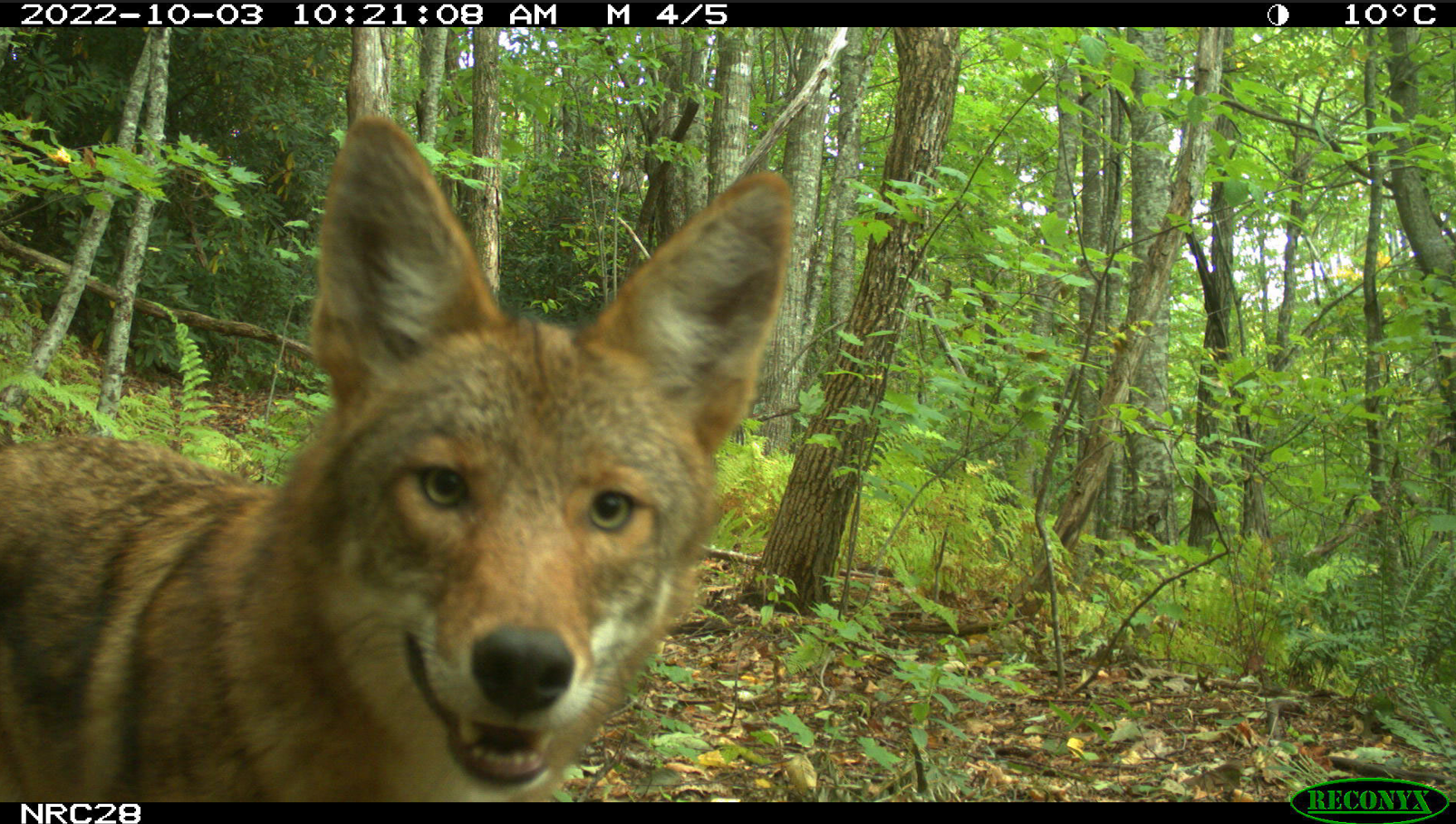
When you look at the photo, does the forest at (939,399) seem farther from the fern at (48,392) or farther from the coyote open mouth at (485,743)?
the coyote open mouth at (485,743)

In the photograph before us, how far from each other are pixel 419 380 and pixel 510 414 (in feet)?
1.12

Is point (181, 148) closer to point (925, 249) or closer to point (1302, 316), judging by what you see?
point (925, 249)

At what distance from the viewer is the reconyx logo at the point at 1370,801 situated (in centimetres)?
409

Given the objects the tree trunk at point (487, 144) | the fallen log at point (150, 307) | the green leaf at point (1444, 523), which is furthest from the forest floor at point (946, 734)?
the tree trunk at point (487, 144)

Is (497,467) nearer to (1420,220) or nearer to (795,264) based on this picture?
(1420,220)

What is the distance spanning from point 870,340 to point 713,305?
408cm

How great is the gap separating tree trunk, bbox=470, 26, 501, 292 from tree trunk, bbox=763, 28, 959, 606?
5142mm

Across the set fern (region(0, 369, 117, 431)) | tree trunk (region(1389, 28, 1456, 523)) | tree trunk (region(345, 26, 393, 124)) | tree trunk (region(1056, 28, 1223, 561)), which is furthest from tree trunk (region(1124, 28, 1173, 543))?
fern (region(0, 369, 117, 431))

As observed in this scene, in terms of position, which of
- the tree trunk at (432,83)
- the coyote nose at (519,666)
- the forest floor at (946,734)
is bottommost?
the forest floor at (946,734)

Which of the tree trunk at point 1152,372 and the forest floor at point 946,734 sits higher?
the tree trunk at point 1152,372

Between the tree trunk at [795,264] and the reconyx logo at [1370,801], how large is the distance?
837cm

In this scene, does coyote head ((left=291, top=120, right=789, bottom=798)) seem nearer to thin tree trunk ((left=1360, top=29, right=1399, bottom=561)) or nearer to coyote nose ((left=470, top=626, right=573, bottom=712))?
coyote nose ((left=470, top=626, right=573, bottom=712))

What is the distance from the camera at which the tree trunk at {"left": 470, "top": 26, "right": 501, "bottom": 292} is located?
430 inches

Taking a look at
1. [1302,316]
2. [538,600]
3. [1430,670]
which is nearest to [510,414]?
[538,600]
